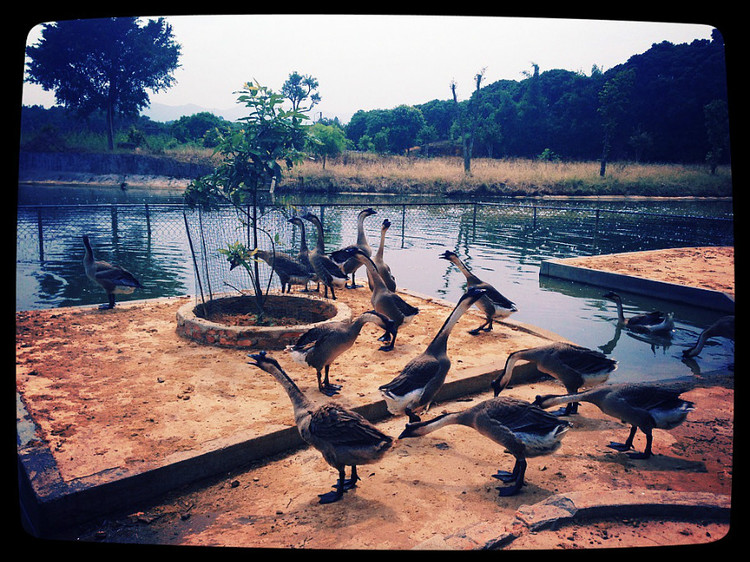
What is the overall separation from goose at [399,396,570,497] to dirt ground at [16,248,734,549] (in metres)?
0.20

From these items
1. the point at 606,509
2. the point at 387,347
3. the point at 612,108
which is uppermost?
the point at 612,108

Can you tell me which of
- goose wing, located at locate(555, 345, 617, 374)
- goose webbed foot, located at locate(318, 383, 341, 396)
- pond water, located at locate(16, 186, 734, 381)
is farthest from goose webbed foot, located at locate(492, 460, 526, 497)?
pond water, located at locate(16, 186, 734, 381)

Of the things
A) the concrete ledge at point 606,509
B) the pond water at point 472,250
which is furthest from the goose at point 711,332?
the concrete ledge at point 606,509

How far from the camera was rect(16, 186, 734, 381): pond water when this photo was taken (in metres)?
9.75

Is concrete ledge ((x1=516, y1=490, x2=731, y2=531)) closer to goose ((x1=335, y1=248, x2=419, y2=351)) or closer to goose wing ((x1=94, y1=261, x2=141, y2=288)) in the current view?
goose ((x1=335, y1=248, x2=419, y2=351))

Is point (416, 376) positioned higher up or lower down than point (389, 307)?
lower down

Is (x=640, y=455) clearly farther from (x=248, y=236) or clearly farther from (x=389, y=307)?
(x=248, y=236)

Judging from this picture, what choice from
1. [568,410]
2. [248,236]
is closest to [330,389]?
[568,410]

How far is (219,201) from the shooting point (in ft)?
27.8

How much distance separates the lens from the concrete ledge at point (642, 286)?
A: 443 inches

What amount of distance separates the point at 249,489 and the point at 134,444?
1231 millimetres

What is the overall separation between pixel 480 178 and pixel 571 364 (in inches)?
1272

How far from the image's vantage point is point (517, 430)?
4316 millimetres

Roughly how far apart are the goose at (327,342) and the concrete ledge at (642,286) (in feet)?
29.9
